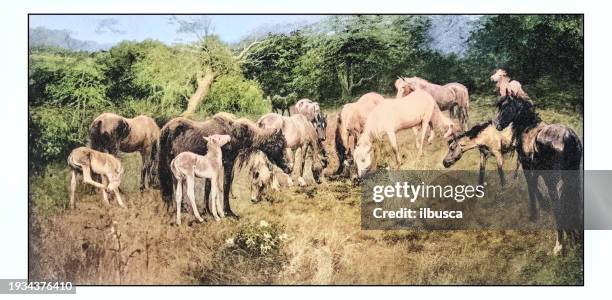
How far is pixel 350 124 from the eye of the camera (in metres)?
7.51

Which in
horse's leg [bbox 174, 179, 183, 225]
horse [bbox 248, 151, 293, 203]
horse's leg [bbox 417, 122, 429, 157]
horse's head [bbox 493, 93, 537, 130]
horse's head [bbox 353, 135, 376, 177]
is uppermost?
horse's head [bbox 493, 93, 537, 130]

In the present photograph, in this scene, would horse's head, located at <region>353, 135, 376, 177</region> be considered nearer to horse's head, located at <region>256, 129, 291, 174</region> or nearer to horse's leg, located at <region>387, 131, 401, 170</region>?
horse's leg, located at <region>387, 131, 401, 170</region>

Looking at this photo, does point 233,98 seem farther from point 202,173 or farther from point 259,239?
point 259,239

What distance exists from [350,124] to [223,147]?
114 cm

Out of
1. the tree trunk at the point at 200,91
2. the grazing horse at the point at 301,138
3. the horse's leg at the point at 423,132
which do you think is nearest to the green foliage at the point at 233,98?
the tree trunk at the point at 200,91

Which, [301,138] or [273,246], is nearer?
[273,246]

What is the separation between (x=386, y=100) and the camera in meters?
7.48

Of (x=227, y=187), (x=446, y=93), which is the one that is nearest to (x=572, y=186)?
(x=446, y=93)

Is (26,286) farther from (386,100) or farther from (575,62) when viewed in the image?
(575,62)

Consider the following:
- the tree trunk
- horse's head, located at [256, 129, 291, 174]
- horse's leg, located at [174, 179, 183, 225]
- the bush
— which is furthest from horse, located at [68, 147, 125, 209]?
horse's head, located at [256, 129, 291, 174]

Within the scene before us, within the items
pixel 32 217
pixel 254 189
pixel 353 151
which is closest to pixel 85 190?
pixel 32 217

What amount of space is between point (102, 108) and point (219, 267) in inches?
68.5

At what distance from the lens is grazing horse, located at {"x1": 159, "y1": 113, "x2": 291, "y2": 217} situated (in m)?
7.47

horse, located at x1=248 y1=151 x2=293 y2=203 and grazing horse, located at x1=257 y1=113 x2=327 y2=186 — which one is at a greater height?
grazing horse, located at x1=257 y1=113 x2=327 y2=186
